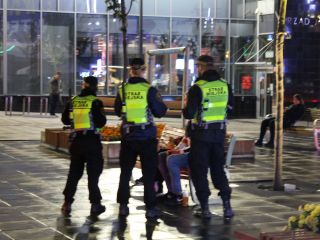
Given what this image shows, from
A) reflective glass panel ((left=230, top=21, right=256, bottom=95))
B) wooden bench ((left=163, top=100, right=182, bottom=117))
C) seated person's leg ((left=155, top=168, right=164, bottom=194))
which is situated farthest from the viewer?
reflective glass panel ((left=230, top=21, right=256, bottom=95))

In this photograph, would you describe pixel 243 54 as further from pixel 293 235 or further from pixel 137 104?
pixel 293 235

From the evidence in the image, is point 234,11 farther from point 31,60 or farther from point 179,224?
point 179,224

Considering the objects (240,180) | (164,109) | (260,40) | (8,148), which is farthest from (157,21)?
(164,109)

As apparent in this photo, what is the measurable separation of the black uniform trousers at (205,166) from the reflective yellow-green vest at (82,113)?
4.11 feet

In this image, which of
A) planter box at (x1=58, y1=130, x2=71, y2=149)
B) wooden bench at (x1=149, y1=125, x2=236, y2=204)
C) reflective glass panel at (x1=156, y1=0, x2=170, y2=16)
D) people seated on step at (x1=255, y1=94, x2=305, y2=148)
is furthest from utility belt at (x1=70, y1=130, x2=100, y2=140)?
reflective glass panel at (x1=156, y1=0, x2=170, y2=16)

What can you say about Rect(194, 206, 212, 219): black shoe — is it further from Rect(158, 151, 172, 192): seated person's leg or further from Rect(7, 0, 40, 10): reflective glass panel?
Rect(7, 0, 40, 10): reflective glass panel

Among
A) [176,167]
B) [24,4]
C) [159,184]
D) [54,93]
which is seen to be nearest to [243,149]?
[159,184]

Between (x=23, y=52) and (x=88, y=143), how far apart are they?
2299 centimetres

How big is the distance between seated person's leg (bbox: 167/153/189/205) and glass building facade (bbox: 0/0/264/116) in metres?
19.8

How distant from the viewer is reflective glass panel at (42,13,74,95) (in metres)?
30.8

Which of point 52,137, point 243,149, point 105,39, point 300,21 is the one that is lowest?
point 243,149

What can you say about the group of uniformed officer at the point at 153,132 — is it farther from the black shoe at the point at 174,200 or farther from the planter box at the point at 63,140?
the planter box at the point at 63,140

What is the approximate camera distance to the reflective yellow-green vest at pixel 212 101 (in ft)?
26.2

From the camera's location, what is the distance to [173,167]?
8.74 meters
